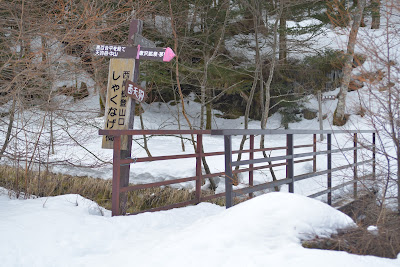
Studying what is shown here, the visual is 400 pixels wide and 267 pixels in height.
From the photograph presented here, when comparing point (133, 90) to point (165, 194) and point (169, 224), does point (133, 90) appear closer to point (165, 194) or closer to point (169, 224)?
point (169, 224)

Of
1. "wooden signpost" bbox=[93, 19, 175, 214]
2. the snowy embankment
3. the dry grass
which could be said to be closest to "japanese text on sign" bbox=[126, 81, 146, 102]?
"wooden signpost" bbox=[93, 19, 175, 214]

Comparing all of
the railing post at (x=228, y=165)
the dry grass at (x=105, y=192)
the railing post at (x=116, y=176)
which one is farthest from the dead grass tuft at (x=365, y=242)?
the dry grass at (x=105, y=192)

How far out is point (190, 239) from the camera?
2877mm

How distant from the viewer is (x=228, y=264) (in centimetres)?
243

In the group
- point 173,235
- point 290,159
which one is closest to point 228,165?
point 173,235

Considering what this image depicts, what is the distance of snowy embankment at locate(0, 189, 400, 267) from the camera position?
2.47 m

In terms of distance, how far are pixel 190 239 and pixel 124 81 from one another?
3.05 m

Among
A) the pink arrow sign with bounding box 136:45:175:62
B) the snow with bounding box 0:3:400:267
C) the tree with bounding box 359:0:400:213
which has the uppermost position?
the pink arrow sign with bounding box 136:45:175:62

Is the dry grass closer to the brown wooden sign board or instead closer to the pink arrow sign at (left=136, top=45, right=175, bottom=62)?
the brown wooden sign board

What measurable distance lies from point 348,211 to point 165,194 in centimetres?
400

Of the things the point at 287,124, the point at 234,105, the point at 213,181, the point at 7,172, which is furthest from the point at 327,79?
the point at 7,172

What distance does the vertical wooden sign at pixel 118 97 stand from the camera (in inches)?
202

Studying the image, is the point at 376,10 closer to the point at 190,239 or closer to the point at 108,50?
the point at 108,50

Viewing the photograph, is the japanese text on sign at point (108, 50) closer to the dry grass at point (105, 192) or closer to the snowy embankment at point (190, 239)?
the snowy embankment at point (190, 239)
